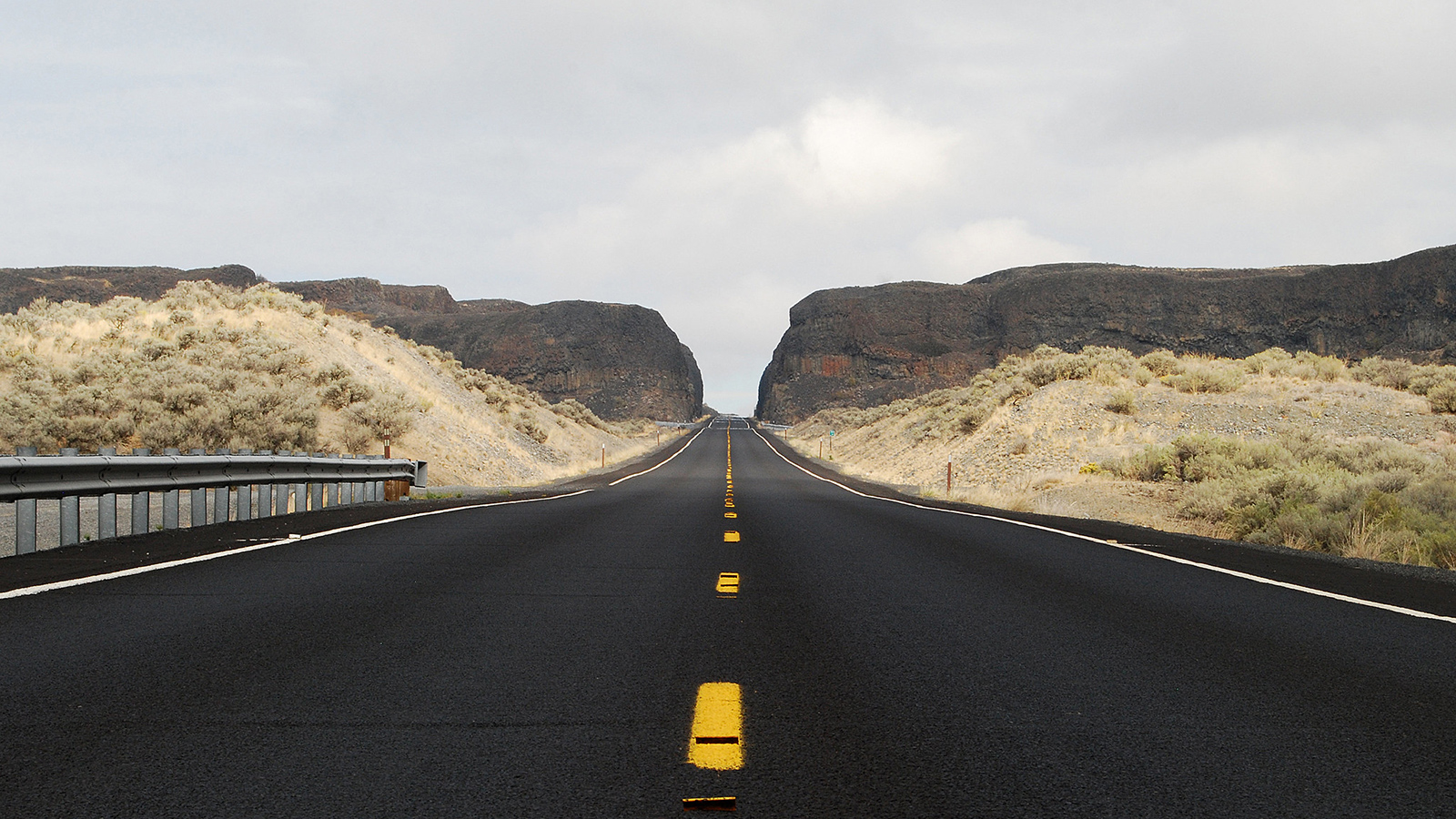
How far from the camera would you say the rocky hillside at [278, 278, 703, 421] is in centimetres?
15000

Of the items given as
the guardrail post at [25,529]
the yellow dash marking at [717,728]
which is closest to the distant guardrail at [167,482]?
the guardrail post at [25,529]

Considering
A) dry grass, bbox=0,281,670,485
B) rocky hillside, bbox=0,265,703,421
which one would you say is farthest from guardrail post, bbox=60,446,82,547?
rocky hillside, bbox=0,265,703,421

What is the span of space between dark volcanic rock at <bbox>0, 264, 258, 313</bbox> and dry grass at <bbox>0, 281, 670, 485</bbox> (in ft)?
271

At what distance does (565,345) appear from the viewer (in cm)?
15350

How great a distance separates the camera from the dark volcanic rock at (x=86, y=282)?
358 feet

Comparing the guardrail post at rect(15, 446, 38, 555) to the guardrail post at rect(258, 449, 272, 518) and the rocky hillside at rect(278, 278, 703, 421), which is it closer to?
the guardrail post at rect(258, 449, 272, 518)

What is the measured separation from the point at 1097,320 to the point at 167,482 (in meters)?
136

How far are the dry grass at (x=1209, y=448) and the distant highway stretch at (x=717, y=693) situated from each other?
6139 mm

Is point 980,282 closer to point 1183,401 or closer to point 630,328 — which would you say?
point 630,328

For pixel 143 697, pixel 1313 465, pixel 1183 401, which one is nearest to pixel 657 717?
pixel 143 697

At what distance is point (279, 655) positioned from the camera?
4.68 meters

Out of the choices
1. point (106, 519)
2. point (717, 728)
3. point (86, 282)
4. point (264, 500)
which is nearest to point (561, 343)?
point (86, 282)

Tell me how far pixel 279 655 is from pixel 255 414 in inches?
863

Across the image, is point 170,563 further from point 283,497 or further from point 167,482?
point 283,497
